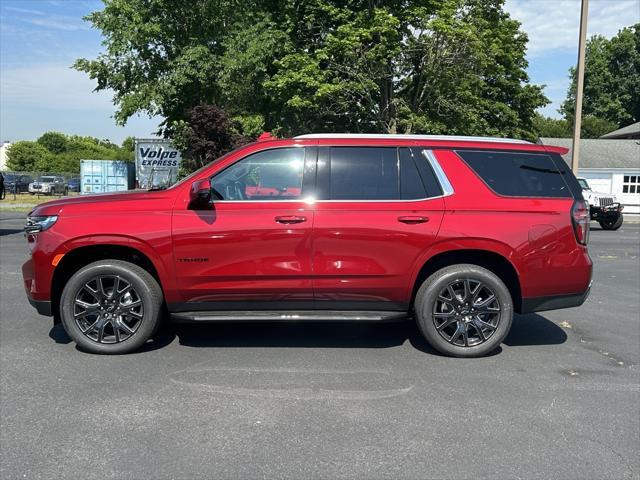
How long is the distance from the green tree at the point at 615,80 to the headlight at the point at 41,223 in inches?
2698

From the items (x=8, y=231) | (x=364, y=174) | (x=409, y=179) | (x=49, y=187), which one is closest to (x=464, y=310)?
(x=409, y=179)

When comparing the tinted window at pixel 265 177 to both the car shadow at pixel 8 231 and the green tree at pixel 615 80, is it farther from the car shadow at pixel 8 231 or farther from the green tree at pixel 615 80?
the green tree at pixel 615 80

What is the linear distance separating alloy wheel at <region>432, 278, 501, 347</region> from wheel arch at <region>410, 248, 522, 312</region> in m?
0.24

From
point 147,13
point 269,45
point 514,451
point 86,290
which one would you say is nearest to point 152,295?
point 86,290

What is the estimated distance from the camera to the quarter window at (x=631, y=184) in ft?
123

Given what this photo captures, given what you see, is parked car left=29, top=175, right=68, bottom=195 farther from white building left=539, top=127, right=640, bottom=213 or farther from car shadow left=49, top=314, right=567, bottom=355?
car shadow left=49, top=314, right=567, bottom=355

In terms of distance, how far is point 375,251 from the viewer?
15.7 ft

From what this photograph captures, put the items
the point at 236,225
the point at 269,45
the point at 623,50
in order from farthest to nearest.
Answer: the point at 623,50 < the point at 269,45 < the point at 236,225

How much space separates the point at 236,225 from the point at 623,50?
2952 inches

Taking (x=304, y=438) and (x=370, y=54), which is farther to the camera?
(x=370, y=54)

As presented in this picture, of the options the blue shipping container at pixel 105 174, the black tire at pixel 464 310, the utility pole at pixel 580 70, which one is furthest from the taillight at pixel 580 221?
the blue shipping container at pixel 105 174

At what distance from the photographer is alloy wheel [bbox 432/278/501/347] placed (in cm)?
492

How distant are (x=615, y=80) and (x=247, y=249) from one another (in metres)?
72.5

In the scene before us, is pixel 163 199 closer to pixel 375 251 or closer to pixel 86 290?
pixel 86 290
